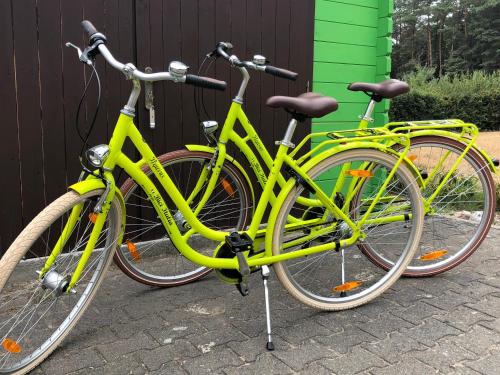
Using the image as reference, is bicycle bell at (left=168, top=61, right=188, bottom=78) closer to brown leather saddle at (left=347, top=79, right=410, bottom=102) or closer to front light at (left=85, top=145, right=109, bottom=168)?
front light at (left=85, top=145, right=109, bottom=168)

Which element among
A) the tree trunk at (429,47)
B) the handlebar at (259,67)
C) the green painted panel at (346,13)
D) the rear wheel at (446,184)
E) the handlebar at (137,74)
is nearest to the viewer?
the handlebar at (137,74)

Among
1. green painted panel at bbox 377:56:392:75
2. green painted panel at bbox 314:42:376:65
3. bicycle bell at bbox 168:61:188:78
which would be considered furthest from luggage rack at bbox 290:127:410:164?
green painted panel at bbox 377:56:392:75

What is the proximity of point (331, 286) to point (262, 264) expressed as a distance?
807 mm

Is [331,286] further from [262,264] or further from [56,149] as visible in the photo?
[56,149]

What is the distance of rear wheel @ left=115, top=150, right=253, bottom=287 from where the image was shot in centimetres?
293

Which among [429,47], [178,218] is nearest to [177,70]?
[178,218]

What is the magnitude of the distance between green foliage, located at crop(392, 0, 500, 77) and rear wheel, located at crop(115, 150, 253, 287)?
119 feet

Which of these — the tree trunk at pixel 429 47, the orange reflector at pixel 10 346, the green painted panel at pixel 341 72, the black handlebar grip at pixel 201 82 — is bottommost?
the orange reflector at pixel 10 346

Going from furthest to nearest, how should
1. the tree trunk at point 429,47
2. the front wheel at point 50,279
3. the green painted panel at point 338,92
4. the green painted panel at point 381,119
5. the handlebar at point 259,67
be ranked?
the tree trunk at point 429,47
the green painted panel at point 381,119
the green painted panel at point 338,92
the handlebar at point 259,67
the front wheel at point 50,279

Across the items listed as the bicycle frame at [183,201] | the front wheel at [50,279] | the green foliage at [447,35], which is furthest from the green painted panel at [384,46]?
the green foliage at [447,35]

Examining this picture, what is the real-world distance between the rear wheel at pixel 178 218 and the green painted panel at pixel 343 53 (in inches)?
65.1

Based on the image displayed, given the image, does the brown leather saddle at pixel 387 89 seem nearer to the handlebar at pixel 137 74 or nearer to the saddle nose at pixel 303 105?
the saddle nose at pixel 303 105

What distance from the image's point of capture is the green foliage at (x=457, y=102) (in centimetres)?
1734

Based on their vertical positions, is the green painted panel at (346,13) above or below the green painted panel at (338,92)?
above
